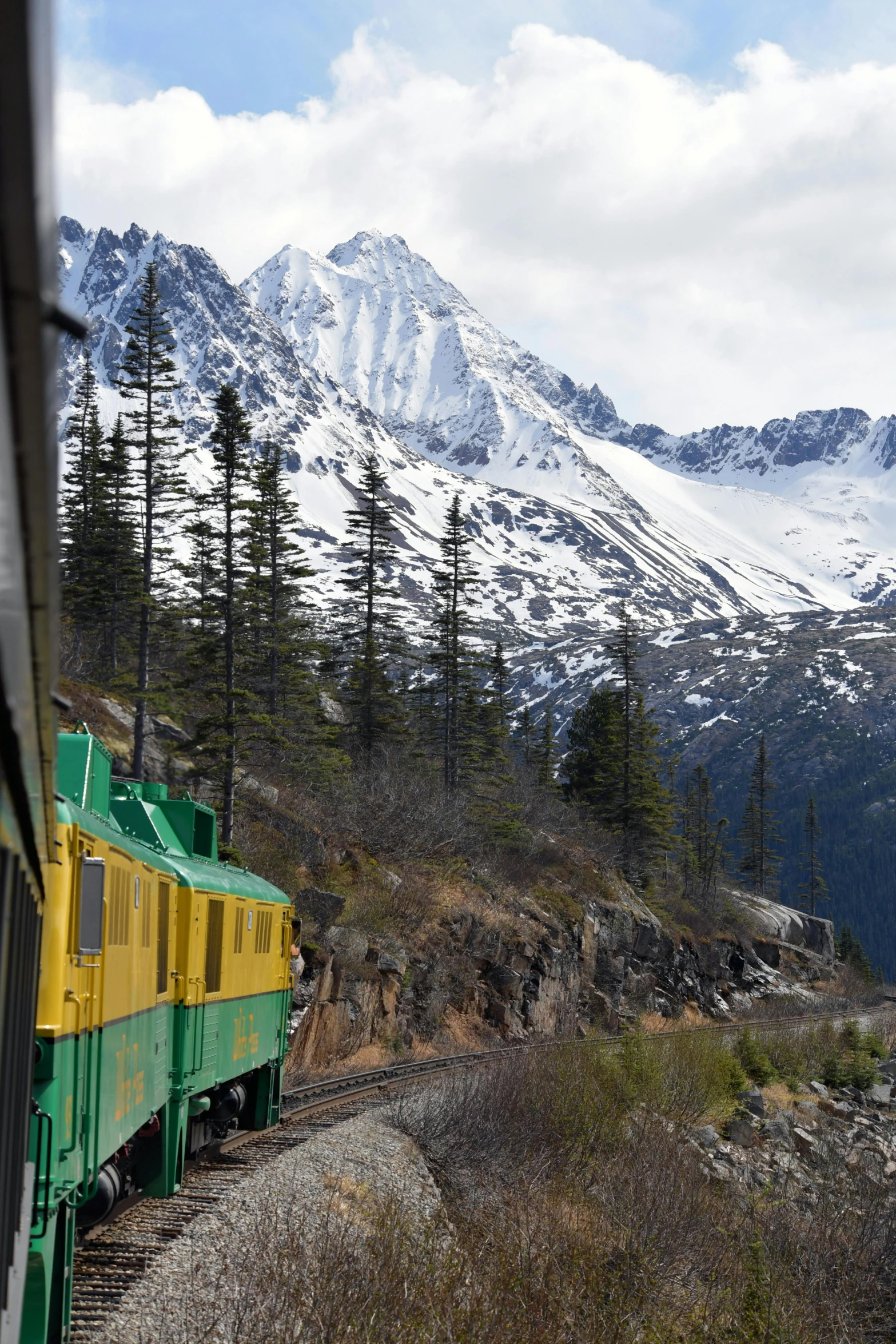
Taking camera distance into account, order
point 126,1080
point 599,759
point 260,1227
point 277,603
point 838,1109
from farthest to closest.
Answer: point 599,759 < point 277,603 < point 838,1109 < point 260,1227 < point 126,1080

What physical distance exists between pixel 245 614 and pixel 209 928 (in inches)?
1011

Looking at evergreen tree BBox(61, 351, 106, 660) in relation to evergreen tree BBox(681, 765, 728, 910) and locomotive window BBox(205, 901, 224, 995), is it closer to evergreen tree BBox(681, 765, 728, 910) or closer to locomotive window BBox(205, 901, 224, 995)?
locomotive window BBox(205, 901, 224, 995)

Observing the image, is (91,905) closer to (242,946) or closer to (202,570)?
(242,946)

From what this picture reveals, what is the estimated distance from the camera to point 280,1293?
805 centimetres

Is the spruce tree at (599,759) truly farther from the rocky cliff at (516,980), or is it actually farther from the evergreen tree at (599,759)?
the rocky cliff at (516,980)

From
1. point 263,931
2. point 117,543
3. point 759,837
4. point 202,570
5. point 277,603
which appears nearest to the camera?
point 263,931

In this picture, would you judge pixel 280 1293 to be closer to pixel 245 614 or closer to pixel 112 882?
pixel 112 882

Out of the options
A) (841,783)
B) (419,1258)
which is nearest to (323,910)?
(419,1258)

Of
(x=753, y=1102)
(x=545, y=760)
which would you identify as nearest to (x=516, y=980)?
(x=753, y=1102)

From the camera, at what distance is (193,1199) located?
10953mm

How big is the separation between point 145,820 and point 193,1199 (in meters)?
3.43

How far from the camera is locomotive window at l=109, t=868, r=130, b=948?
6.98 m

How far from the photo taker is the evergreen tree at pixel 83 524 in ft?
140

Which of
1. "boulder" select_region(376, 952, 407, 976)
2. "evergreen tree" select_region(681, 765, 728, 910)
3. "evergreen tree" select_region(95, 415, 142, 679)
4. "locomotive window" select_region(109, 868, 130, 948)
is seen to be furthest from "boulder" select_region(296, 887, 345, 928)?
"evergreen tree" select_region(681, 765, 728, 910)
